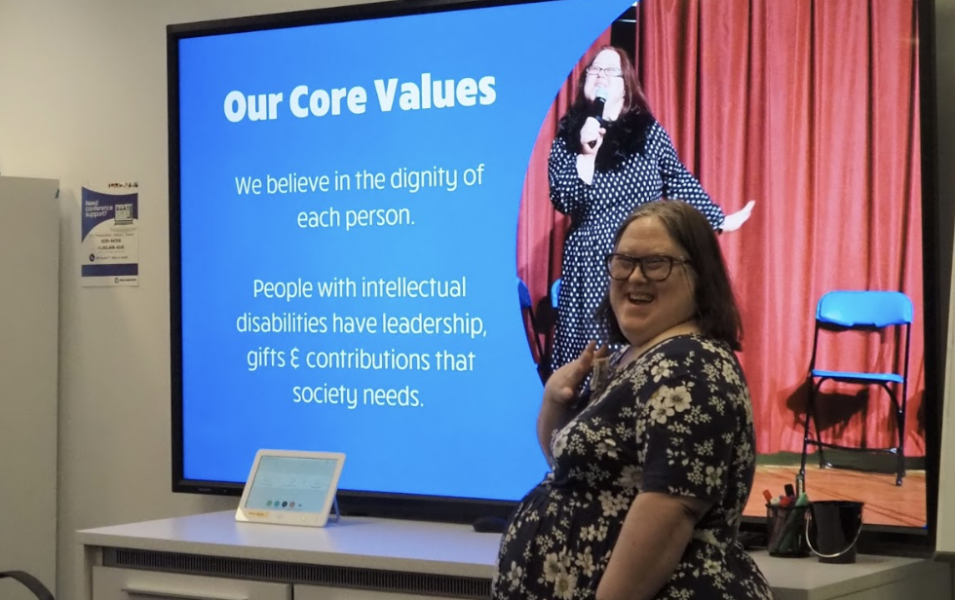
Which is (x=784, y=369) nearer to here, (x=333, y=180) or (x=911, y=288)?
(x=911, y=288)

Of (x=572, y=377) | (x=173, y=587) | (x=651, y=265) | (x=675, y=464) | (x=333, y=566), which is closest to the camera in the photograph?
(x=675, y=464)

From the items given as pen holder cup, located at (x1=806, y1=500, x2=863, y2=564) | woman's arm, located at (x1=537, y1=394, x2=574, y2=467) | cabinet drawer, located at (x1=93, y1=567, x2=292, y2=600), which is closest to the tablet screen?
cabinet drawer, located at (x1=93, y1=567, x2=292, y2=600)

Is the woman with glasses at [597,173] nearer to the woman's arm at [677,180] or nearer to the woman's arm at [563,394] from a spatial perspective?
the woman's arm at [677,180]

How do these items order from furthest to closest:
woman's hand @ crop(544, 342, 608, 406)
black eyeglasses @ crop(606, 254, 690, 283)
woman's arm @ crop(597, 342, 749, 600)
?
1. woman's hand @ crop(544, 342, 608, 406)
2. black eyeglasses @ crop(606, 254, 690, 283)
3. woman's arm @ crop(597, 342, 749, 600)

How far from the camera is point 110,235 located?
3.83 metres

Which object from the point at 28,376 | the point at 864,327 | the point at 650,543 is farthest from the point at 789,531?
the point at 28,376

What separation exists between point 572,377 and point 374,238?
3.87ft

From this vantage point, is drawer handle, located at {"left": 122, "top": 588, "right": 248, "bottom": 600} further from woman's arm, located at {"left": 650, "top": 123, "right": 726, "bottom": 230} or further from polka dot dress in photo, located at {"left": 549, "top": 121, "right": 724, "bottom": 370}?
woman's arm, located at {"left": 650, "top": 123, "right": 726, "bottom": 230}

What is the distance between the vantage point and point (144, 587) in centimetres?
295

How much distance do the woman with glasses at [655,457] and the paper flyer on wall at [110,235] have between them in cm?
210

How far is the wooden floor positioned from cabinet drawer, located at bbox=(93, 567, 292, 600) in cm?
111

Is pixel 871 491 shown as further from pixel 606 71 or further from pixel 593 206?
pixel 606 71

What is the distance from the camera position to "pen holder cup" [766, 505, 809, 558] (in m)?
2.49

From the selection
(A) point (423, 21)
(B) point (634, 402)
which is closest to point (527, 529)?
(B) point (634, 402)
